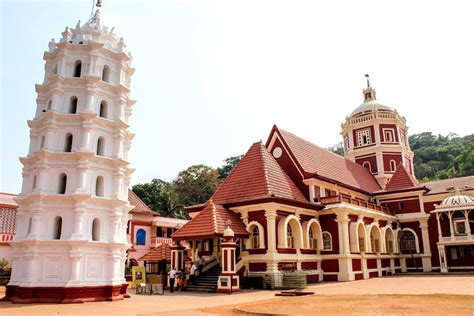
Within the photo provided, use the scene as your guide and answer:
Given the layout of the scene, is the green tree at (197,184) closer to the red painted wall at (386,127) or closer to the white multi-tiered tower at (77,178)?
the red painted wall at (386,127)

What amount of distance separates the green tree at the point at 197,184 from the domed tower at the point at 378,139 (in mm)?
21660

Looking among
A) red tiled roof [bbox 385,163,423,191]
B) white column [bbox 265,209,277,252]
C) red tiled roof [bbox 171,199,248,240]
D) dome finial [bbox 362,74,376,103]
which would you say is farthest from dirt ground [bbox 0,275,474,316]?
dome finial [bbox 362,74,376,103]

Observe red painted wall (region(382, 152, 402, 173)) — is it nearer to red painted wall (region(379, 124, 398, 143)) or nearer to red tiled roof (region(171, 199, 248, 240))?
red painted wall (region(379, 124, 398, 143))

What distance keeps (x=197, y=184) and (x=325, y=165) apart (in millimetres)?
29193

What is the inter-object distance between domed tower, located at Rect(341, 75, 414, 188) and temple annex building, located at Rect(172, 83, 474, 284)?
0.34 ft

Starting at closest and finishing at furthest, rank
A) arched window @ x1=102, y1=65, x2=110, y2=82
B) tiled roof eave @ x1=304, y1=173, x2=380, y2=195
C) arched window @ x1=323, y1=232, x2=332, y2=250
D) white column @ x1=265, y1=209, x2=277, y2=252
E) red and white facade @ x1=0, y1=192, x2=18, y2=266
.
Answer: arched window @ x1=102, y1=65, x2=110, y2=82, white column @ x1=265, y1=209, x2=277, y2=252, arched window @ x1=323, y1=232, x2=332, y2=250, tiled roof eave @ x1=304, y1=173, x2=380, y2=195, red and white facade @ x1=0, y1=192, x2=18, y2=266

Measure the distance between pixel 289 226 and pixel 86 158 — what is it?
1225cm

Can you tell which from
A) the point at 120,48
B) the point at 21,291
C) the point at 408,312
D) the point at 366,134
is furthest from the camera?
the point at 366,134

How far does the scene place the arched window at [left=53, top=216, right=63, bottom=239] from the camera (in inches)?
648

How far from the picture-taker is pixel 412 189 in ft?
107

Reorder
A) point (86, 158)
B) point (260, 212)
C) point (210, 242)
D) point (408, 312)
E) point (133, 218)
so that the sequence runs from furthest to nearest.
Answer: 1. point (133, 218)
2. point (210, 242)
3. point (260, 212)
4. point (86, 158)
5. point (408, 312)

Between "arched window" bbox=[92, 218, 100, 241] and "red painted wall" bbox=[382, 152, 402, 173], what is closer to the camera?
"arched window" bbox=[92, 218, 100, 241]

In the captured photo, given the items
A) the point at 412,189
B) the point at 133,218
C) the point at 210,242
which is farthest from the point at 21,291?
the point at 412,189

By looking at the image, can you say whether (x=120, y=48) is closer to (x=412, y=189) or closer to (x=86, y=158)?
(x=86, y=158)
